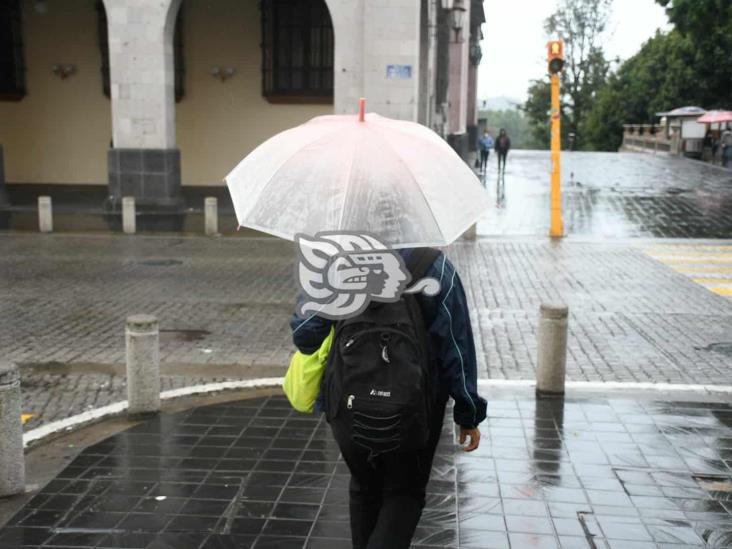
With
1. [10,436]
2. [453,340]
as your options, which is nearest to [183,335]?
[10,436]

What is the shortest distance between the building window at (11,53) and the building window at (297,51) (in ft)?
22.6

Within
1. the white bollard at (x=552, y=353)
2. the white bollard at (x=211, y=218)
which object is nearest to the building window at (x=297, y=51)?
the white bollard at (x=211, y=218)

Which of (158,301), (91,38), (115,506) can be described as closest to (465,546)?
(115,506)

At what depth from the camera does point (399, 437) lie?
327 cm

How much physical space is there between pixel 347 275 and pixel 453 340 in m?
0.52

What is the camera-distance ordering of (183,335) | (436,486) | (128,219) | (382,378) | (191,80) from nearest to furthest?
(382,378) < (436,486) < (183,335) < (128,219) < (191,80)

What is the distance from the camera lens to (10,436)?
17.2ft

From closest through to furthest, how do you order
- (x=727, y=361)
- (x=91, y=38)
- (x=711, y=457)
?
(x=711, y=457) < (x=727, y=361) < (x=91, y=38)

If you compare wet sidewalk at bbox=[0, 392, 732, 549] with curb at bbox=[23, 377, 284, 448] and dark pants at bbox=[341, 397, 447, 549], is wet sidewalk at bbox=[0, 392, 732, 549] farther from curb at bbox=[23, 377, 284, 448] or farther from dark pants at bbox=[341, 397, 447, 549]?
dark pants at bbox=[341, 397, 447, 549]

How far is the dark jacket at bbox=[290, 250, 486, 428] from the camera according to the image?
11.5ft

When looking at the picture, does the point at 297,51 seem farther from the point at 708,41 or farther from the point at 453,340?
the point at 453,340

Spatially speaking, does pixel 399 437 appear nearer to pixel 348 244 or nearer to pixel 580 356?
pixel 348 244

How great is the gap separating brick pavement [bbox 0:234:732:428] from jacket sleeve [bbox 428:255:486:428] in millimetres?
4408

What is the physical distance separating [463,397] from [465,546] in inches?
54.0
